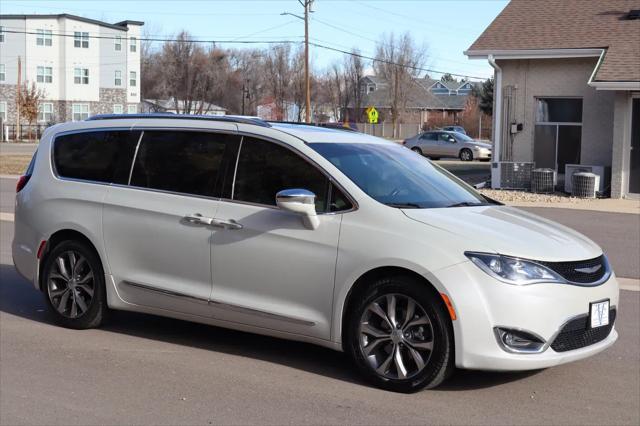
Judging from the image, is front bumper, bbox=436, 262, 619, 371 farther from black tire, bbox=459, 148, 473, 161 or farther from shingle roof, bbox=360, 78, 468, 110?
shingle roof, bbox=360, 78, 468, 110

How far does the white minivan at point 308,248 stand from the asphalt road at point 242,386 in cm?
27

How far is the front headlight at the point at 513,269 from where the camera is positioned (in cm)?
517

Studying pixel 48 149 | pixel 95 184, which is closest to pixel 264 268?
pixel 95 184

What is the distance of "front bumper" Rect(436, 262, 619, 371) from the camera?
5141 mm

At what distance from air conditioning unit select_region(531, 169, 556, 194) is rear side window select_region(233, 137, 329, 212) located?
18.7m

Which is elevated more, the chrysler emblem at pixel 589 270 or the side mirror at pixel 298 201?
the side mirror at pixel 298 201

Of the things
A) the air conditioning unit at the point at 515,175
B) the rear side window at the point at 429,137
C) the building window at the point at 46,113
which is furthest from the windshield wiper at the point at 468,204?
the building window at the point at 46,113

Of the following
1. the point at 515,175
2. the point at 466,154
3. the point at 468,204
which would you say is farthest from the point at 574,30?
the point at 468,204

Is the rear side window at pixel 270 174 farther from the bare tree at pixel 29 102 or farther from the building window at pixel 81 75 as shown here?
the building window at pixel 81 75

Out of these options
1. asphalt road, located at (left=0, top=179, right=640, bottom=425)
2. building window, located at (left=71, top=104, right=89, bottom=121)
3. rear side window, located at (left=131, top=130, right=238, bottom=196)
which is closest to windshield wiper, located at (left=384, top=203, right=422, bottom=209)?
asphalt road, located at (left=0, top=179, right=640, bottom=425)

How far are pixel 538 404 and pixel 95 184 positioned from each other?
154 inches

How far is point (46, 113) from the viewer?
73000mm

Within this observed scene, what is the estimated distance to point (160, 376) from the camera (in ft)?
19.1

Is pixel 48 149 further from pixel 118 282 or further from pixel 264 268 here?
pixel 264 268
